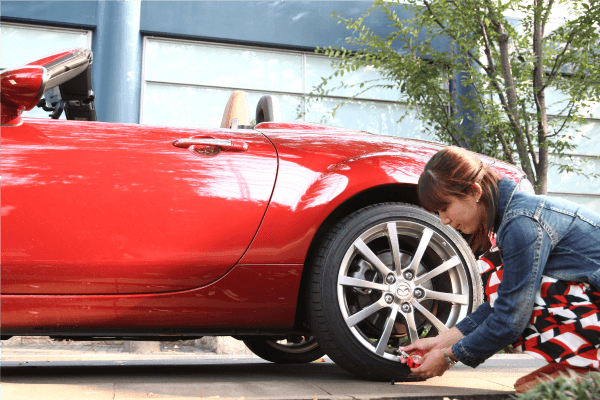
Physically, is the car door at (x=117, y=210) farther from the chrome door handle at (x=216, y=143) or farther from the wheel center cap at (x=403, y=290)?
the wheel center cap at (x=403, y=290)

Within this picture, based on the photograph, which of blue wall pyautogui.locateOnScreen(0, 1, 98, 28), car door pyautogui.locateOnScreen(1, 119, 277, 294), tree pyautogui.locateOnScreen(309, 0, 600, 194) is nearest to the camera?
car door pyautogui.locateOnScreen(1, 119, 277, 294)

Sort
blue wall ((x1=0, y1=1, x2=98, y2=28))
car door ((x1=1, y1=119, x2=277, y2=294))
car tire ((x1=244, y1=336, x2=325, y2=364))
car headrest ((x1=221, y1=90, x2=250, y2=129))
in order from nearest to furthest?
1. car door ((x1=1, y1=119, x2=277, y2=294))
2. car tire ((x1=244, y1=336, x2=325, y2=364))
3. car headrest ((x1=221, y1=90, x2=250, y2=129))
4. blue wall ((x1=0, y1=1, x2=98, y2=28))

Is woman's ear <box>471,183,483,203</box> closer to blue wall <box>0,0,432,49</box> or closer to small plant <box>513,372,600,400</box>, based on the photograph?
small plant <box>513,372,600,400</box>

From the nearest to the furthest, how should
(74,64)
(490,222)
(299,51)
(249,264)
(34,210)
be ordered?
(490,222)
(34,210)
(249,264)
(74,64)
(299,51)

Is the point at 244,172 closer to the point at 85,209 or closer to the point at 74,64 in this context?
the point at 85,209

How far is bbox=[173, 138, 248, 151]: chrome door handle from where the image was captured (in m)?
2.28

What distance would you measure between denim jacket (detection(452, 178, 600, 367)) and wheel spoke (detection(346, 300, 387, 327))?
0.47 metres

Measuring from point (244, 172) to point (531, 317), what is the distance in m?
1.15

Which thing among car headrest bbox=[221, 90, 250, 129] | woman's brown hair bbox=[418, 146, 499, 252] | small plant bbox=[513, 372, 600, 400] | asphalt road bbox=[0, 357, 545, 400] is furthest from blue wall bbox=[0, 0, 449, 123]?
small plant bbox=[513, 372, 600, 400]

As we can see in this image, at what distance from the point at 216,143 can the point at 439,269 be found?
1.03 meters

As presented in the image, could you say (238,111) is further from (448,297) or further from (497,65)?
(497,65)

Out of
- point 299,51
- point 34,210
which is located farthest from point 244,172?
point 299,51

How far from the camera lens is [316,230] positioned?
7.52 feet

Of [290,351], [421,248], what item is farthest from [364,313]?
[290,351]
